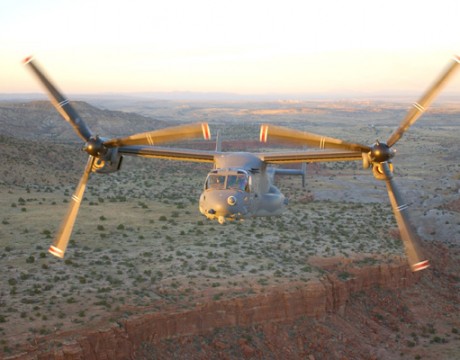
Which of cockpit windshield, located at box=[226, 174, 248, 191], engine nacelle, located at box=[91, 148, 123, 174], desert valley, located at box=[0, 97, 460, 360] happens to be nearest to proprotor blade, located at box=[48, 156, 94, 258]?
engine nacelle, located at box=[91, 148, 123, 174]

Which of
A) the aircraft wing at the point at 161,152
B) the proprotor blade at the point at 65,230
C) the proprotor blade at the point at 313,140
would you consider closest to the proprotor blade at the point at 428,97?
the proprotor blade at the point at 313,140

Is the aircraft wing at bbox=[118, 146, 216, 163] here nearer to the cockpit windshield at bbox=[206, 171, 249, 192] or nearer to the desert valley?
the cockpit windshield at bbox=[206, 171, 249, 192]

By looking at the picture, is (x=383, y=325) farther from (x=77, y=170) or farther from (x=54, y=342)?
(x=77, y=170)

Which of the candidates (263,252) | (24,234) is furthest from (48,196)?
(263,252)

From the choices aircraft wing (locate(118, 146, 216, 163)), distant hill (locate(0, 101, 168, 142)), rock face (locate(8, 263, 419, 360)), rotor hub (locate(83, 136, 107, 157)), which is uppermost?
distant hill (locate(0, 101, 168, 142))

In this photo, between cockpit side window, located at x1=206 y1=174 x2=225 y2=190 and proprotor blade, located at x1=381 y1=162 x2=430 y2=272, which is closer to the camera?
proprotor blade, located at x1=381 y1=162 x2=430 y2=272

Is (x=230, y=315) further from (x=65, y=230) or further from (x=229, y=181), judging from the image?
(x=65, y=230)
